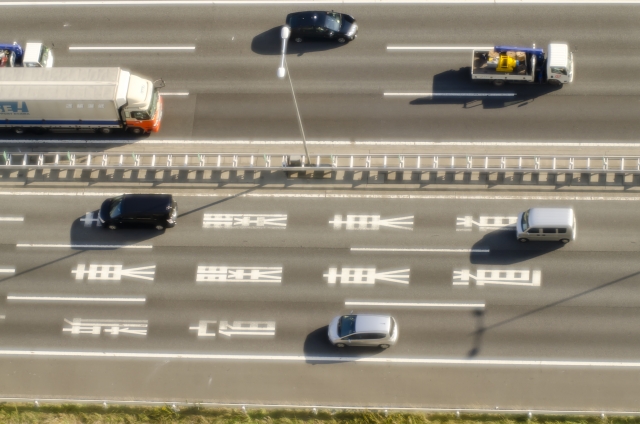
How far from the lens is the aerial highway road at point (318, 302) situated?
4206cm

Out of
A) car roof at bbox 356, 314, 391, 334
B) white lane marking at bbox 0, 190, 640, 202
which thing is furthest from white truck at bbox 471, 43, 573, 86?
car roof at bbox 356, 314, 391, 334

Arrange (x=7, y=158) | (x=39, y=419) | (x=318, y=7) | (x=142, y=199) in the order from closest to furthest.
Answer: (x=39, y=419)
(x=142, y=199)
(x=7, y=158)
(x=318, y=7)

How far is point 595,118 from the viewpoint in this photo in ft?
161

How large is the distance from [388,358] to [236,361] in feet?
29.1

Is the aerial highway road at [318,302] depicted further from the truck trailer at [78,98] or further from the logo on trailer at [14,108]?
the logo on trailer at [14,108]

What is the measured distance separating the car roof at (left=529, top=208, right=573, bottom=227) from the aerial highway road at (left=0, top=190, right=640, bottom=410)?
201 cm

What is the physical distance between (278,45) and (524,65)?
56.8 ft

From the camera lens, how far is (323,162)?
4906cm

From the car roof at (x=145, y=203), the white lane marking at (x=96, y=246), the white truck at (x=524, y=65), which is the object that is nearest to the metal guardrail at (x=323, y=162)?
the car roof at (x=145, y=203)

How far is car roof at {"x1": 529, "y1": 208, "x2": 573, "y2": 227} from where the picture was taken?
43.6 metres

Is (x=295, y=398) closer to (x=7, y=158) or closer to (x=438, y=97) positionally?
(x=438, y=97)

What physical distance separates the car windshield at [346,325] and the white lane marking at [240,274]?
5.13m

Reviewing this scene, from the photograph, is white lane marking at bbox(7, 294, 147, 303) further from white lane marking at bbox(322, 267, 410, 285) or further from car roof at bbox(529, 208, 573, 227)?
car roof at bbox(529, 208, 573, 227)

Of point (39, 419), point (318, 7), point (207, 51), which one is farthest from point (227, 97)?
point (39, 419)
